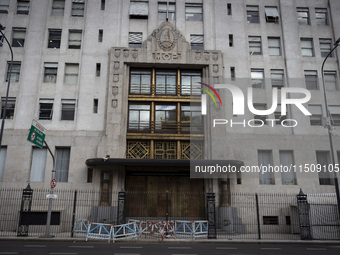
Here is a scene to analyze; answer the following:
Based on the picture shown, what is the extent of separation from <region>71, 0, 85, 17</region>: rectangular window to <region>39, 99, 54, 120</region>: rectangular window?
9363 mm

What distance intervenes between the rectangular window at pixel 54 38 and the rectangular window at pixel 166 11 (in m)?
9.99

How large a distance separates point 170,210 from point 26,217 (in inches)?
429

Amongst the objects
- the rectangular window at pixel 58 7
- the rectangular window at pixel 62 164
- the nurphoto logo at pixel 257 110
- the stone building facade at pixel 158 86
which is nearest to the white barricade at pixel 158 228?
the stone building facade at pixel 158 86

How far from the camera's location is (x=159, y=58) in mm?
25766

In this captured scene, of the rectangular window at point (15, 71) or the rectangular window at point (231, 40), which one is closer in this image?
the rectangular window at point (15, 71)

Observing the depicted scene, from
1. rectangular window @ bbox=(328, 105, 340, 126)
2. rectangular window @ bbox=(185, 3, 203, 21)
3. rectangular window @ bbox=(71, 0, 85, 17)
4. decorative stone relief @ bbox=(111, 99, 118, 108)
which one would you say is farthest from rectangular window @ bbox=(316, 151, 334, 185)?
rectangular window @ bbox=(71, 0, 85, 17)

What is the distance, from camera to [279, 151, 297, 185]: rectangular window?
79.6 feet

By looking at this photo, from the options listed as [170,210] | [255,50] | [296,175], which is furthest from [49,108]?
[296,175]

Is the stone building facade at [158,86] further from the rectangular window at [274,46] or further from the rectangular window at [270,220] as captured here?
the rectangular window at [270,220]

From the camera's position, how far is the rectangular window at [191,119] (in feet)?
82.0

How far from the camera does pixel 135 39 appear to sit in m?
27.0

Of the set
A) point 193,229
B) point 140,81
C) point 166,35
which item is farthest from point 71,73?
point 193,229

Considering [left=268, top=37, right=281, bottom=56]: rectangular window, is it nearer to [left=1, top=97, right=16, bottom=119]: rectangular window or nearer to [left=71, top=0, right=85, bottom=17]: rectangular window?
[left=71, top=0, right=85, bottom=17]: rectangular window

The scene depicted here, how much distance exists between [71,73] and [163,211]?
1512 centimetres
